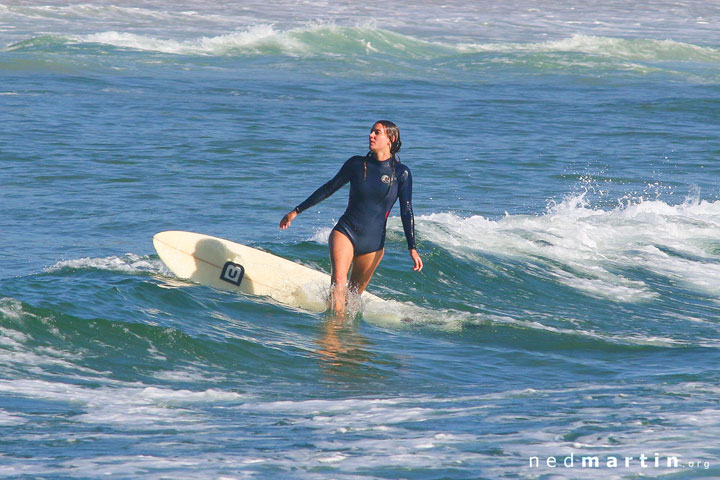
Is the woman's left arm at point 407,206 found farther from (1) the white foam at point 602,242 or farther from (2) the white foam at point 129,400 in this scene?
(1) the white foam at point 602,242

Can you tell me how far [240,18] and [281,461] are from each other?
139 ft

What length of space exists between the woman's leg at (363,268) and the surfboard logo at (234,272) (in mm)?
1215

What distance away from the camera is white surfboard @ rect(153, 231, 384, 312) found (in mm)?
9086

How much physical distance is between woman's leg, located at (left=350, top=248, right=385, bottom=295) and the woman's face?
3.16 feet

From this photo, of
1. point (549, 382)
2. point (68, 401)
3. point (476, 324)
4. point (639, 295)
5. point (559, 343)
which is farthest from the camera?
point (639, 295)

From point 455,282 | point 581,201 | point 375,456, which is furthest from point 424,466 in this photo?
point 581,201

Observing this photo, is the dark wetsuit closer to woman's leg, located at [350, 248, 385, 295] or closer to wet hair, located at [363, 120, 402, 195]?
wet hair, located at [363, 120, 402, 195]

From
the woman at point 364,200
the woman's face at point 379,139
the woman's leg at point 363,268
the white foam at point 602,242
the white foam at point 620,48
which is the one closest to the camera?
the woman's face at point 379,139

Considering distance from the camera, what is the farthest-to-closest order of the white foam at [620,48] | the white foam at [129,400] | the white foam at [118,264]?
the white foam at [620,48]
the white foam at [118,264]
the white foam at [129,400]

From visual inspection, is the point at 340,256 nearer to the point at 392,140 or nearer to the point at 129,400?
the point at 392,140

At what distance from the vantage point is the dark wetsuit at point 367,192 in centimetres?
803

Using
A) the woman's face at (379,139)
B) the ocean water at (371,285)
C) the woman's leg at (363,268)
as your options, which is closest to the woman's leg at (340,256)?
the woman's leg at (363,268)

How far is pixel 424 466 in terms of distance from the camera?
4828 mm

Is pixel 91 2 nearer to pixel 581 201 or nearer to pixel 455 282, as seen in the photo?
pixel 581 201
